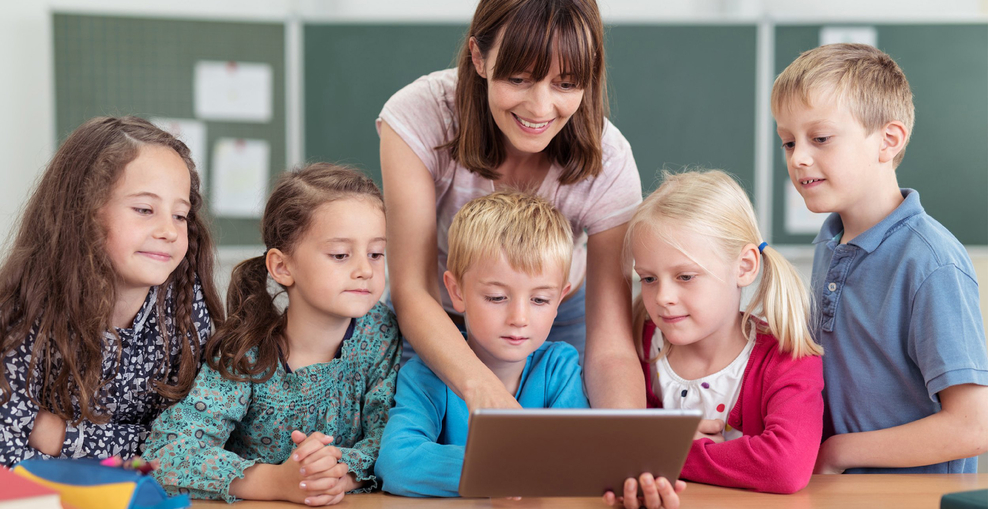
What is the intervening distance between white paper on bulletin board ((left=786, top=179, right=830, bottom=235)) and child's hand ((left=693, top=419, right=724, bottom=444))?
246 centimetres

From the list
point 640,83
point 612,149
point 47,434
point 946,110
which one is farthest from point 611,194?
point 946,110

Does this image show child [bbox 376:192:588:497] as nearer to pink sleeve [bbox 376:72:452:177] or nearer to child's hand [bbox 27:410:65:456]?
pink sleeve [bbox 376:72:452:177]

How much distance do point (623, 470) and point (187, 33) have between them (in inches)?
125

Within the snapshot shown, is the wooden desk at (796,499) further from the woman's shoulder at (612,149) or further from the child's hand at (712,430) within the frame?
the woman's shoulder at (612,149)

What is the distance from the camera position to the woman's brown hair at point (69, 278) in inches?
47.4

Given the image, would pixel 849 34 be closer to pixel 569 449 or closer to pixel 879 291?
pixel 879 291

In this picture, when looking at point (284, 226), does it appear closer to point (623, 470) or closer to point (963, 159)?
point (623, 470)

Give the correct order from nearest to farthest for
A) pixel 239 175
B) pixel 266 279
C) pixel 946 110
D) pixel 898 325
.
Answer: pixel 898 325, pixel 266 279, pixel 946 110, pixel 239 175

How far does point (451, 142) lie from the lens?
147 cm

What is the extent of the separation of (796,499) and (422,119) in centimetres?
96

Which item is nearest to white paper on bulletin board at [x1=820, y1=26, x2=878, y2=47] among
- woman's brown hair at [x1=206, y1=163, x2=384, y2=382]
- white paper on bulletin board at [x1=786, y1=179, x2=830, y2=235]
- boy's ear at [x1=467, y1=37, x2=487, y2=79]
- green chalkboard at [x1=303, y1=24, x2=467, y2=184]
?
white paper on bulletin board at [x1=786, y1=179, x2=830, y2=235]

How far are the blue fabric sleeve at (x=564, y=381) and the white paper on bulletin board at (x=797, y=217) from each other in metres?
2.46

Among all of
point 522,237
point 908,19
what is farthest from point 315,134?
point 908,19

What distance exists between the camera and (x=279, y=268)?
4.69ft
